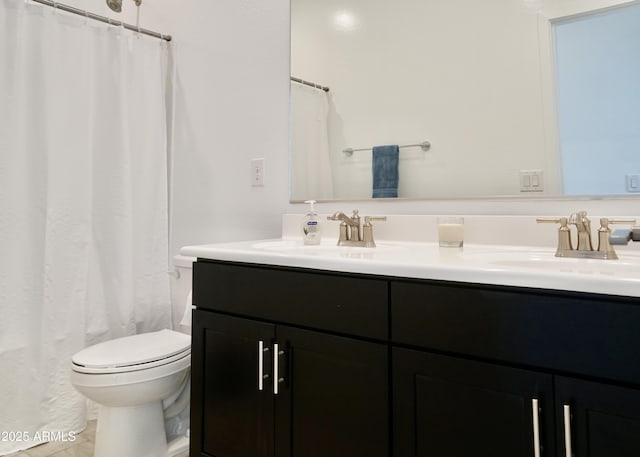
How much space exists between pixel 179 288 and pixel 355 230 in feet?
3.47

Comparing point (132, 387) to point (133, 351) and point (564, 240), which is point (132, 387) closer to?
point (133, 351)

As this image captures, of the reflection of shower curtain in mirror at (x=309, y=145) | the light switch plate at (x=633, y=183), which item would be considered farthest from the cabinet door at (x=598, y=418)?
the reflection of shower curtain in mirror at (x=309, y=145)

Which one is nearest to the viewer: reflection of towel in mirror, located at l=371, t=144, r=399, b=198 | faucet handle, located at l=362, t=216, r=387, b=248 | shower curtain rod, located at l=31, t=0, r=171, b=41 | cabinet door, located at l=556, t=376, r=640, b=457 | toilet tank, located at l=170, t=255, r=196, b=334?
cabinet door, located at l=556, t=376, r=640, b=457

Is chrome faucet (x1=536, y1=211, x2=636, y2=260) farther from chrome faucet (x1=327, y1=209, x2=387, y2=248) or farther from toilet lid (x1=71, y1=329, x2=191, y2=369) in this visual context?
toilet lid (x1=71, y1=329, x2=191, y2=369)

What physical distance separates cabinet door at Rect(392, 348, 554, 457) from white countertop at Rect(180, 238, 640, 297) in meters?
0.16

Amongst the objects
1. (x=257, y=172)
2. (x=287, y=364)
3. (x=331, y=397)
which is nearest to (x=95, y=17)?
(x=257, y=172)

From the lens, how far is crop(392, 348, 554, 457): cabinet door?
2.28 feet

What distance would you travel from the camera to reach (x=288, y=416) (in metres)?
0.99

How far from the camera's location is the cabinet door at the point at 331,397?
2.82 feet

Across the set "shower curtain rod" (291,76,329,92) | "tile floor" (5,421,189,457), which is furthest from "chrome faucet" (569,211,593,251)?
"tile floor" (5,421,189,457)

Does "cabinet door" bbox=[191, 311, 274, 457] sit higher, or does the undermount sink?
the undermount sink

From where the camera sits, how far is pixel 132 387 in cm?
134

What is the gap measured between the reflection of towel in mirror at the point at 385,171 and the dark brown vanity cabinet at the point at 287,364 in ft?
1.92

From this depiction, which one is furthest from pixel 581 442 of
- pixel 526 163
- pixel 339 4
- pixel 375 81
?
pixel 339 4
